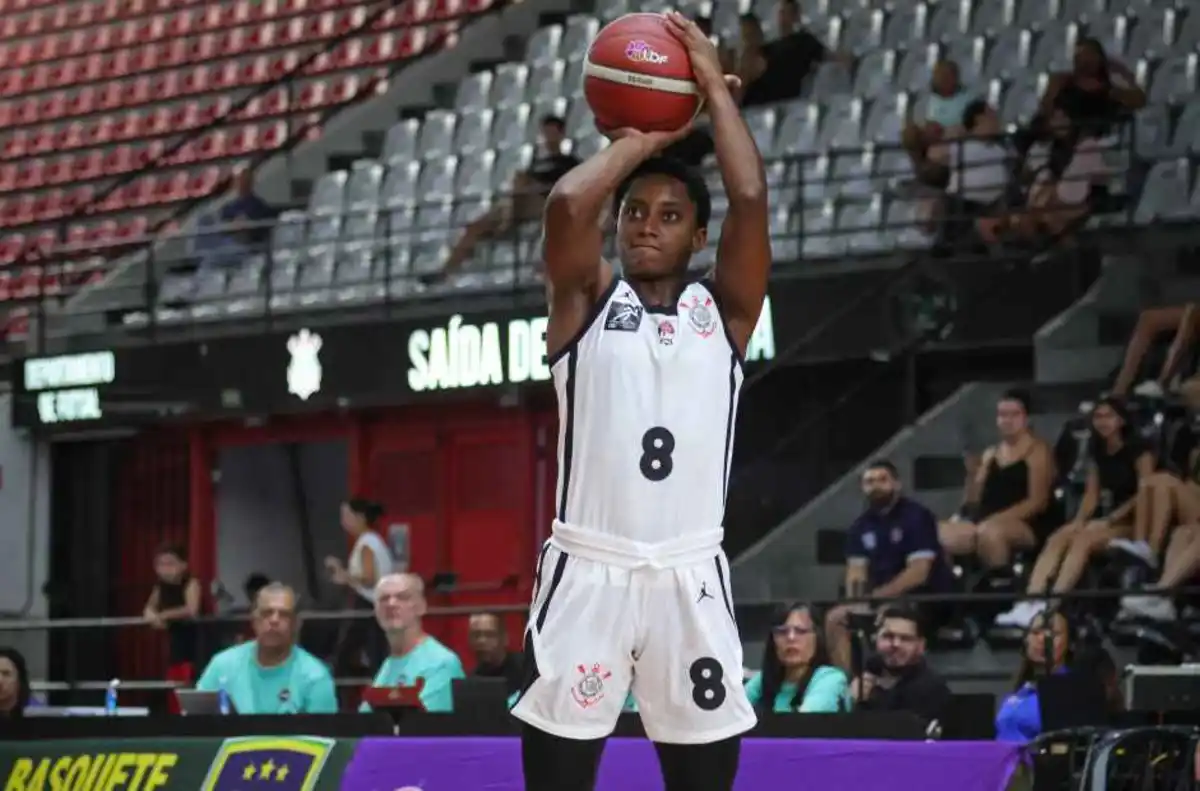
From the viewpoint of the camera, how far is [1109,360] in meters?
13.1

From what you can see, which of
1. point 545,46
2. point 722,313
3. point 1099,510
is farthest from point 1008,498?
point 545,46

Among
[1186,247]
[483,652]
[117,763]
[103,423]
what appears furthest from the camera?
[103,423]

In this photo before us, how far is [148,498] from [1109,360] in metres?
8.89

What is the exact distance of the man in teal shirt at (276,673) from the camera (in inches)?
403

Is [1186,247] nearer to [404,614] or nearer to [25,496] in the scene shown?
[404,614]

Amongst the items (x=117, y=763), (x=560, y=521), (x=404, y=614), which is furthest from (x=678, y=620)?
(x=404, y=614)

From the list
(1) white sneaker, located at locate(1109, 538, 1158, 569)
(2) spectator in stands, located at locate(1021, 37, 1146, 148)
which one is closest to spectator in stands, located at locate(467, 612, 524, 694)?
(1) white sneaker, located at locate(1109, 538, 1158, 569)

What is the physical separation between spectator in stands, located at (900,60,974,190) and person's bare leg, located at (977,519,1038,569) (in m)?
2.67

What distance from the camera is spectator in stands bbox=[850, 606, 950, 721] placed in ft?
30.4

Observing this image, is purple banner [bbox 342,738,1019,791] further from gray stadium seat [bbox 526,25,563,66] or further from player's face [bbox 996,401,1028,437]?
gray stadium seat [bbox 526,25,563,66]

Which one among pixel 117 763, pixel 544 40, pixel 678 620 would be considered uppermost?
pixel 544 40

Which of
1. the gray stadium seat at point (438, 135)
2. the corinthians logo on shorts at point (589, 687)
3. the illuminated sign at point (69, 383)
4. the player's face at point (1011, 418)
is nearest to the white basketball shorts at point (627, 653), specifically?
the corinthians logo on shorts at point (589, 687)

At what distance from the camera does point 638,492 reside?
5.45m

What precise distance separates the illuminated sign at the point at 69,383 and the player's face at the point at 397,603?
7544mm
